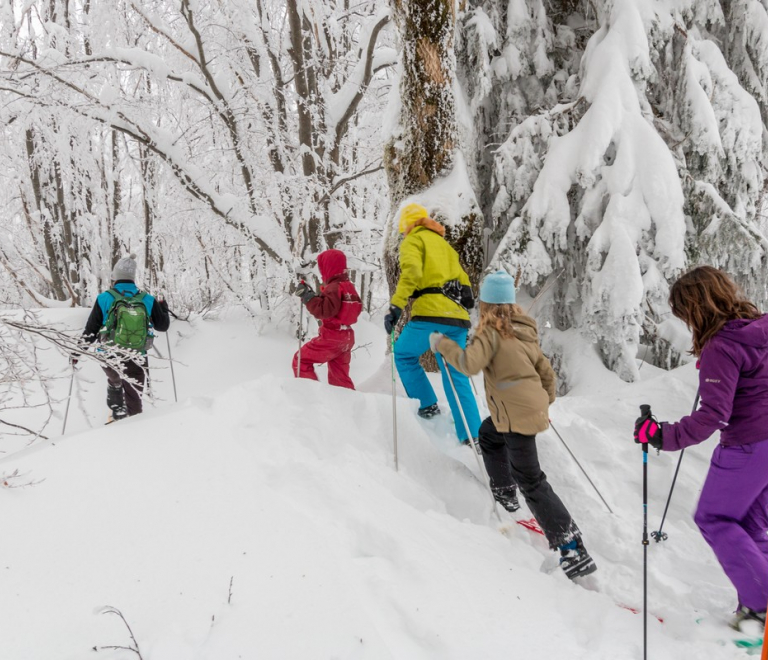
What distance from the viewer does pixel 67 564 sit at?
2.25m

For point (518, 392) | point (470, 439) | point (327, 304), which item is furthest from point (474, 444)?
point (327, 304)

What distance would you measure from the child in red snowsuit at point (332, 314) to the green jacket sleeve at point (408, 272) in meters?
0.72

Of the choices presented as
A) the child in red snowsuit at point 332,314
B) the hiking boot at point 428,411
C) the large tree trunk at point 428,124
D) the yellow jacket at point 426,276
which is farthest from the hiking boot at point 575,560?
the large tree trunk at point 428,124

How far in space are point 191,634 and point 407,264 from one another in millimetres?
2820

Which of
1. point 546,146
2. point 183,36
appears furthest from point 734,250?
point 183,36

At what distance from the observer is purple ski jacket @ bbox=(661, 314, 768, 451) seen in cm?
246

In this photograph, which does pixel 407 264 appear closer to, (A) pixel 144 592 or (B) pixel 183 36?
A: (A) pixel 144 592

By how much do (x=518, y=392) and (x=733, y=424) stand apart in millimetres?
1060

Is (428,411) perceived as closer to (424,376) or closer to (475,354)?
(424,376)

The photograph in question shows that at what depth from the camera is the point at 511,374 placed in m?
3.05

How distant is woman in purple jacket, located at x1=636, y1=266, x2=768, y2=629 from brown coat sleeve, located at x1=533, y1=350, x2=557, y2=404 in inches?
30.7

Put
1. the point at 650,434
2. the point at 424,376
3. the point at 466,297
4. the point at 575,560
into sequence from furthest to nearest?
the point at 424,376 → the point at 466,297 → the point at 575,560 → the point at 650,434

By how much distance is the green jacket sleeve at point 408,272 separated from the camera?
4.03 m

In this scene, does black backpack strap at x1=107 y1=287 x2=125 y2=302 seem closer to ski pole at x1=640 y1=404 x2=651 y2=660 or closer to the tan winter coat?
the tan winter coat
